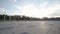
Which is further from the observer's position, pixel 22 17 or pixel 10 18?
pixel 22 17

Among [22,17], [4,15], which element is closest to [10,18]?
[4,15]

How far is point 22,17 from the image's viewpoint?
155 m

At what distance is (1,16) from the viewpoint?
112m

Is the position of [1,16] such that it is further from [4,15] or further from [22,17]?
[22,17]

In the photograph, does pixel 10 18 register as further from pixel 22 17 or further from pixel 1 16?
pixel 22 17

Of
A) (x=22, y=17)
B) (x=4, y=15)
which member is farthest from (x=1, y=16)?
(x=22, y=17)

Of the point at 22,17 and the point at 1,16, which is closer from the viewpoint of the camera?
the point at 1,16

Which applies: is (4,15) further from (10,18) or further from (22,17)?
(22,17)

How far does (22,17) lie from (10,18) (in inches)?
1482

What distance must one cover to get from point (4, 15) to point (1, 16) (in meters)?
4.98

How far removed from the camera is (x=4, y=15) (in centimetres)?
11625
